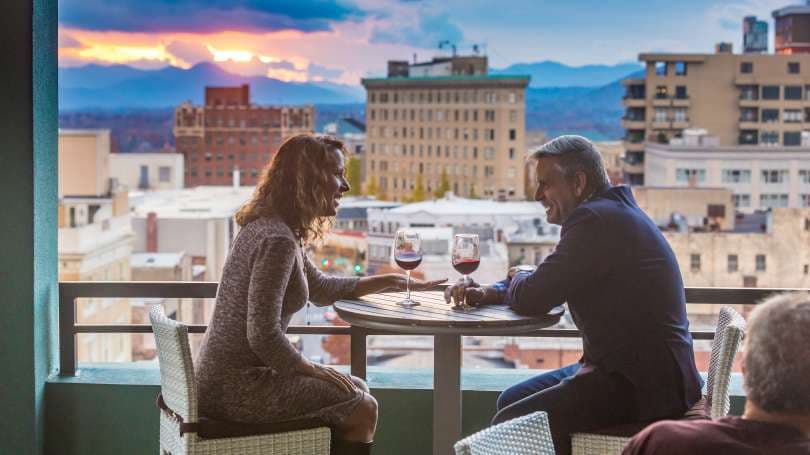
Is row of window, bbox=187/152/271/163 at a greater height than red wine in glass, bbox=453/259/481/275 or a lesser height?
greater

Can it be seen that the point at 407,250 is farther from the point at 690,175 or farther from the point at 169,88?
the point at 169,88

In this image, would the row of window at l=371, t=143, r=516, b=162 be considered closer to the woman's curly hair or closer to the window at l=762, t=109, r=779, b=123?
the window at l=762, t=109, r=779, b=123

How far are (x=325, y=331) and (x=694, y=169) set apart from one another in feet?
153

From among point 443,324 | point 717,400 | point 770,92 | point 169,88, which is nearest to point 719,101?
point 770,92

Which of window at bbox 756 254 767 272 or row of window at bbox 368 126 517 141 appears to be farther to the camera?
row of window at bbox 368 126 517 141

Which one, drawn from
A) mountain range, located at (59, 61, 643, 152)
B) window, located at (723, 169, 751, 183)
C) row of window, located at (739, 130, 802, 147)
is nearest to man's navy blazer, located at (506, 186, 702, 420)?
mountain range, located at (59, 61, 643, 152)

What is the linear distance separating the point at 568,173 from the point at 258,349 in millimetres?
760

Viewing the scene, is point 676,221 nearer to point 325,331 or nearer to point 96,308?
point 96,308

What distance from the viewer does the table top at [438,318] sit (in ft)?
6.98

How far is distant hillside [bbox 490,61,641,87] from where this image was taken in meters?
56.8

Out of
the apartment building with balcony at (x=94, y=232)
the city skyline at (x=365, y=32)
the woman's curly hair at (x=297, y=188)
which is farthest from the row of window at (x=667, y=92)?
the woman's curly hair at (x=297, y=188)

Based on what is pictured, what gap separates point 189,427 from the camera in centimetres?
207

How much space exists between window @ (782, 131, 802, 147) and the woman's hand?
164ft

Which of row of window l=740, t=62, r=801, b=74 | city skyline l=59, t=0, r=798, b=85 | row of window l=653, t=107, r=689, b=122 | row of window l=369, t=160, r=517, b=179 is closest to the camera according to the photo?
row of window l=740, t=62, r=801, b=74
